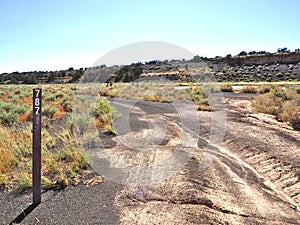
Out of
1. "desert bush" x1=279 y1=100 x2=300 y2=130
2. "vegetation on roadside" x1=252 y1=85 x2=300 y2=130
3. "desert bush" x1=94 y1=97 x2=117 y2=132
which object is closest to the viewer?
"desert bush" x1=94 y1=97 x2=117 y2=132

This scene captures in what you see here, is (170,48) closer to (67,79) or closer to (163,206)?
(163,206)

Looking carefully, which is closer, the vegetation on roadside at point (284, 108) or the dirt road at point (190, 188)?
the dirt road at point (190, 188)

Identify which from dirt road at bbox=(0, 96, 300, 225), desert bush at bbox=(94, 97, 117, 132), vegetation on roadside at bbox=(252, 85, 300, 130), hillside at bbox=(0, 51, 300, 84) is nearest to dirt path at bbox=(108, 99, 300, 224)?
dirt road at bbox=(0, 96, 300, 225)

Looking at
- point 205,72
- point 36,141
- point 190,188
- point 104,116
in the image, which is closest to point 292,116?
point 104,116

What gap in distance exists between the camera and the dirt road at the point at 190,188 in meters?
4.26

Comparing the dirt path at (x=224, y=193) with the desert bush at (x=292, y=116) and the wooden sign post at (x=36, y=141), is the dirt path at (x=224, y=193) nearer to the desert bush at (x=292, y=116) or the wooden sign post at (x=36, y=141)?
the wooden sign post at (x=36, y=141)

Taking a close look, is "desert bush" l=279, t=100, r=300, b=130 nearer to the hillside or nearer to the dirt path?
the dirt path

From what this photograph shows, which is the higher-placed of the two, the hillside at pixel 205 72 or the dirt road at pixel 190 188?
the hillside at pixel 205 72

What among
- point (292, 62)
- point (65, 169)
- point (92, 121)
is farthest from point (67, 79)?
point (65, 169)

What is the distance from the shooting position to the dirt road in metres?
4.26

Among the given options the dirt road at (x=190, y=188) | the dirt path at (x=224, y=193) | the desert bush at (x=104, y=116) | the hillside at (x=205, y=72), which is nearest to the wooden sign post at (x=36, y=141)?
the dirt road at (x=190, y=188)

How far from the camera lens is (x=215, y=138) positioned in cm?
958

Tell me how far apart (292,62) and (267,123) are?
213 feet

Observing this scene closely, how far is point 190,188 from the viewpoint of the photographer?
5121 millimetres
